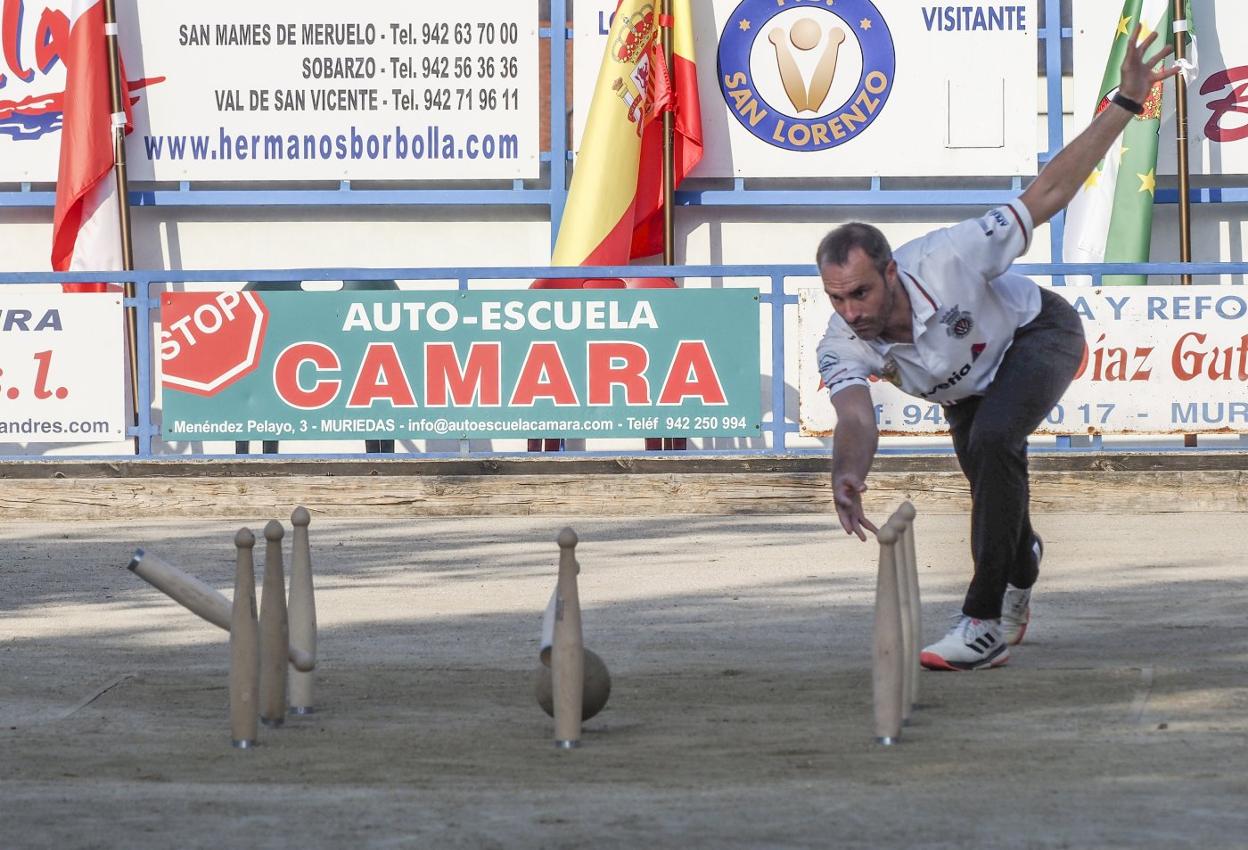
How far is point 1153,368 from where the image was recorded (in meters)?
12.3

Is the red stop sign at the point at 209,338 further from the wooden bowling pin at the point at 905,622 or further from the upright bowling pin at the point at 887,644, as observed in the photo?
the upright bowling pin at the point at 887,644

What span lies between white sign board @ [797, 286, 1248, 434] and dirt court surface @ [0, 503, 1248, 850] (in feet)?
8.16

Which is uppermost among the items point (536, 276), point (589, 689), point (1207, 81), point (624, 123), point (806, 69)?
point (806, 69)

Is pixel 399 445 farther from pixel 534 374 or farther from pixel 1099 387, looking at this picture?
pixel 1099 387

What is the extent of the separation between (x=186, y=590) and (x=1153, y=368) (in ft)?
27.9

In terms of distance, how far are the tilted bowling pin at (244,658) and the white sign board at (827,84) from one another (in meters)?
11.8

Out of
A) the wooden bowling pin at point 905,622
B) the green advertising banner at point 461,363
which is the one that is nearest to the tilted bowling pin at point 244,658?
the wooden bowling pin at point 905,622

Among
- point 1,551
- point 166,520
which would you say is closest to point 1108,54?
point 166,520

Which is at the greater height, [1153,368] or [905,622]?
[1153,368]

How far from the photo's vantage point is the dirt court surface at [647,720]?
13.5ft

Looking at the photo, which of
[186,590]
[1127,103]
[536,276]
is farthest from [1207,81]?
[186,590]

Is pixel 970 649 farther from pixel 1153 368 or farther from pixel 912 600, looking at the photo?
pixel 1153 368

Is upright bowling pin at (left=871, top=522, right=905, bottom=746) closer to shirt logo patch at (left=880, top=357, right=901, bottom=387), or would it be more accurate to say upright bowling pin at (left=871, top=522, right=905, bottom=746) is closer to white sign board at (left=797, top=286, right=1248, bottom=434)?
shirt logo patch at (left=880, top=357, right=901, bottom=387)

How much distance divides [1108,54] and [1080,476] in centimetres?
549
